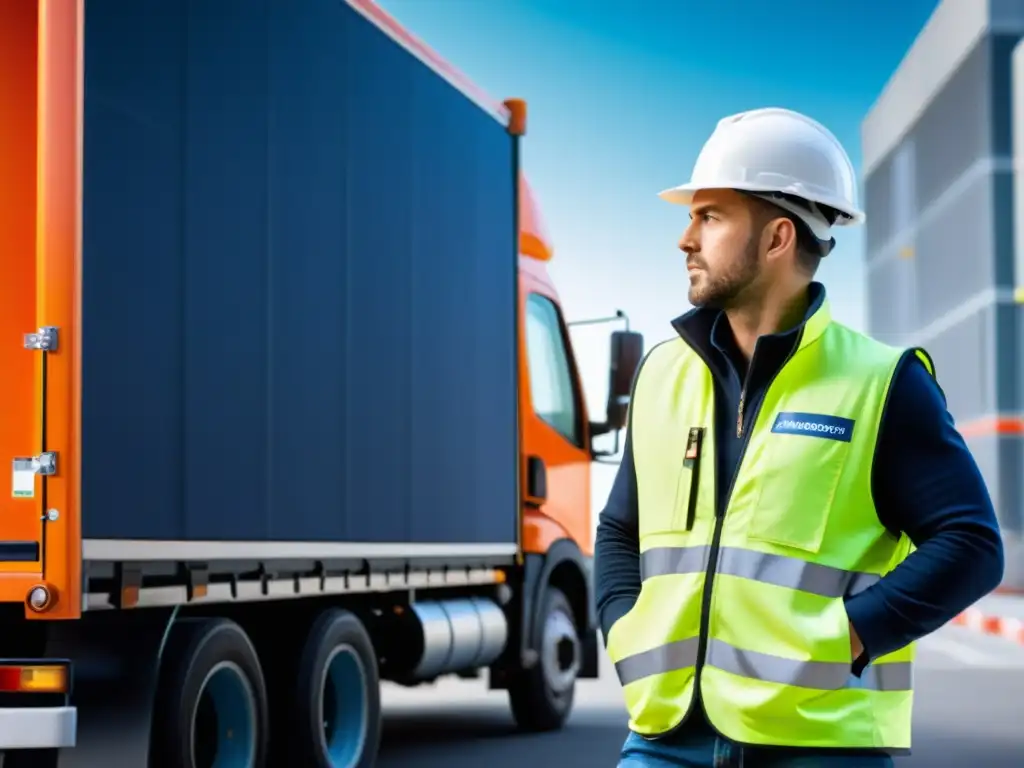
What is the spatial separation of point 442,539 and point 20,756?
4.48 meters

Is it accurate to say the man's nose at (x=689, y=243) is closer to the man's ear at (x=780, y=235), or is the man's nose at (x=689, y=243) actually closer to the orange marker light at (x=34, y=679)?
the man's ear at (x=780, y=235)

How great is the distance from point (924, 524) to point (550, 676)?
9.88m

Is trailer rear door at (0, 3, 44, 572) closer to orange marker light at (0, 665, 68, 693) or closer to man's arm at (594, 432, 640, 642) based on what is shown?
orange marker light at (0, 665, 68, 693)

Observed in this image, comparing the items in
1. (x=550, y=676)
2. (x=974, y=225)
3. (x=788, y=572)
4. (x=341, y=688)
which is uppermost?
(x=974, y=225)

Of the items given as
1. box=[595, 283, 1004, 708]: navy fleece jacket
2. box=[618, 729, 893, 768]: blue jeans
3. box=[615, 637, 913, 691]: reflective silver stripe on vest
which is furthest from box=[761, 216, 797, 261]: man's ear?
box=[618, 729, 893, 768]: blue jeans

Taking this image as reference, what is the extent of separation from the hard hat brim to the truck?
326 centimetres

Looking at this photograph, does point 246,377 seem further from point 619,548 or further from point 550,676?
point 550,676

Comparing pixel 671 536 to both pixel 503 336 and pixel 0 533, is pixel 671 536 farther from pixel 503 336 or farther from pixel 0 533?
pixel 503 336

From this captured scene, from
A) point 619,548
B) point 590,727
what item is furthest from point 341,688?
point 619,548

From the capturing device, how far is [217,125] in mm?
7781

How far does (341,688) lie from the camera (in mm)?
9430

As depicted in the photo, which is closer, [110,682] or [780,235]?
[780,235]

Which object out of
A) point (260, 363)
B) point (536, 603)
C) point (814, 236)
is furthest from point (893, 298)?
point (814, 236)

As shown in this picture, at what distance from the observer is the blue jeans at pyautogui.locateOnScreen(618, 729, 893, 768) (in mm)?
3176
